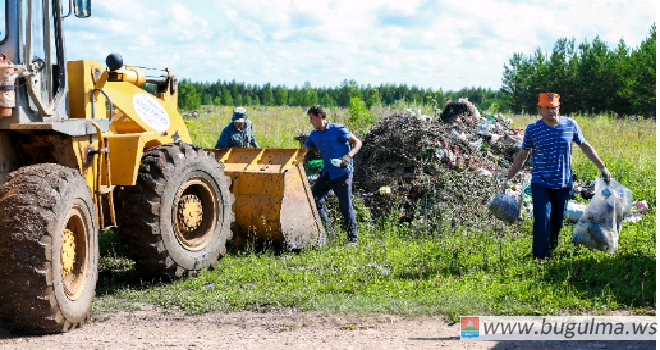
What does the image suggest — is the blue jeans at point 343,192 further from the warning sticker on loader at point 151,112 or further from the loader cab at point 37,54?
the loader cab at point 37,54

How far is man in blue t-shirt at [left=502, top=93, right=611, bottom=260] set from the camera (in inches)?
283

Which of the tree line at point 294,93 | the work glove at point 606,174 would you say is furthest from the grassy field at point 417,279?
the tree line at point 294,93

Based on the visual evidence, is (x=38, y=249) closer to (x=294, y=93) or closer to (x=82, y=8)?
(x=82, y=8)

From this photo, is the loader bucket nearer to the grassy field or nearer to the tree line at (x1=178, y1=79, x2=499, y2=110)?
the grassy field

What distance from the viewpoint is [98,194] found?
6.20 meters

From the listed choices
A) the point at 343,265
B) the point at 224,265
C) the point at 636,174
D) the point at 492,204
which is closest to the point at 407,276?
the point at 343,265

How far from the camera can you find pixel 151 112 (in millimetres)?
7777

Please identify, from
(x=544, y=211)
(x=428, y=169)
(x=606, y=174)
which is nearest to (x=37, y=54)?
(x=544, y=211)

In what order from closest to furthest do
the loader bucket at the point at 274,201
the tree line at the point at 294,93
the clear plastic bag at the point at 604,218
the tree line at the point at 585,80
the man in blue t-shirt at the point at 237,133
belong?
the clear plastic bag at the point at 604,218 → the loader bucket at the point at 274,201 → the man in blue t-shirt at the point at 237,133 → the tree line at the point at 585,80 → the tree line at the point at 294,93

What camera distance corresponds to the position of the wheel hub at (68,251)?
17.8 ft

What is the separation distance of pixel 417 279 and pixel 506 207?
4.39 feet

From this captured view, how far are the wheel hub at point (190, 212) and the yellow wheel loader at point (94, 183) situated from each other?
0.01 m

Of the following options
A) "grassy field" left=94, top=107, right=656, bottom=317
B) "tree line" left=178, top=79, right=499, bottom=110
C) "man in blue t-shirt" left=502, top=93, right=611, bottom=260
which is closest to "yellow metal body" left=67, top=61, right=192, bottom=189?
"grassy field" left=94, top=107, right=656, bottom=317

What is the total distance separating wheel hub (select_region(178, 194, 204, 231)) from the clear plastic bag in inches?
150
